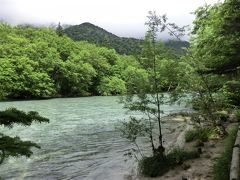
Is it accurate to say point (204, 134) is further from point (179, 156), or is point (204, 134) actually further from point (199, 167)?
point (199, 167)

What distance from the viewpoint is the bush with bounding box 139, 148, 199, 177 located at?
13.4 metres

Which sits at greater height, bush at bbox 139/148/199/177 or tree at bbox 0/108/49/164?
tree at bbox 0/108/49/164

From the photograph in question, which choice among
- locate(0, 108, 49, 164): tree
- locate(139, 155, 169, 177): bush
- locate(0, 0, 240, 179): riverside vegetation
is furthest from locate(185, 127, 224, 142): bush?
locate(0, 108, 49, 164): tree

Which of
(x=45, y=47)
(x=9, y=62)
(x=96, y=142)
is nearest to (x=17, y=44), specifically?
(x=45, y=47)

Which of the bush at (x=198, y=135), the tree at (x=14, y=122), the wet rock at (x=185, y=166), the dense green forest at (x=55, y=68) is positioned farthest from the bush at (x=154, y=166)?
the dense green forest at (x=55, y=68)

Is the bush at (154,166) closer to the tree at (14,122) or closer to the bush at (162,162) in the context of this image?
the bush at (162,162)

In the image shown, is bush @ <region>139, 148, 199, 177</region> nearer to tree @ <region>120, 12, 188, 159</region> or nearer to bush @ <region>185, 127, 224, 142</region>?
tree @ <region>120, 12, 188, 159</region>

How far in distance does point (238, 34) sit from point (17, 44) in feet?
294

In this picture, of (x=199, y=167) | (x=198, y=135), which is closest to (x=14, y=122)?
(x=199, y=167)

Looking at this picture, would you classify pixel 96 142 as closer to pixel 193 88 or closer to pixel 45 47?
pixel 193 88

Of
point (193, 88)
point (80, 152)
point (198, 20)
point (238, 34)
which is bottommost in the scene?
point (80, 152)

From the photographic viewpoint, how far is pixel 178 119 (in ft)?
109

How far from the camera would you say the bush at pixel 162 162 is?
13.4m

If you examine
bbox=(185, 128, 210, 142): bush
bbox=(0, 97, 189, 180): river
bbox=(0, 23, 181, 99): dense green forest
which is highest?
bbox=(0, 23, 181, 99): dense green forest
